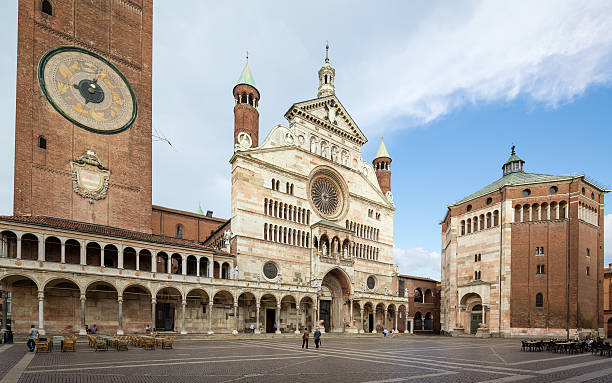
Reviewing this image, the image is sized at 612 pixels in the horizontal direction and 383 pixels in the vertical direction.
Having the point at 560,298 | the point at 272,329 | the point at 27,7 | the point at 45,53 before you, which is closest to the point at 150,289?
the point at 272,329

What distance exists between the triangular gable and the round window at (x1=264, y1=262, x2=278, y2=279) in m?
18.3

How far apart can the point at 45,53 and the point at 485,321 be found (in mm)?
53398

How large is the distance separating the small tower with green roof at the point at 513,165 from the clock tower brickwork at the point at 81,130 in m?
47.6

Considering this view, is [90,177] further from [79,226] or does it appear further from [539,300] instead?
[539,300]

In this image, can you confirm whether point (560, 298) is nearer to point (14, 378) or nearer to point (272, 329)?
point (272, 329)

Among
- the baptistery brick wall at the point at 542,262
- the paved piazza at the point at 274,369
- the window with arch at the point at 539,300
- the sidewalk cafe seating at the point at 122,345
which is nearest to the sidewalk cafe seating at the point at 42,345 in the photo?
the paved piazza at the point at 274,369

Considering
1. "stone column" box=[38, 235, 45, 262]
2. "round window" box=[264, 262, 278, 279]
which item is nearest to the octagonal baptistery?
"round window" box=[264, 262, 278, 279]

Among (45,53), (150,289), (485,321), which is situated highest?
(45,53)

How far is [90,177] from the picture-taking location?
3419 centimetres

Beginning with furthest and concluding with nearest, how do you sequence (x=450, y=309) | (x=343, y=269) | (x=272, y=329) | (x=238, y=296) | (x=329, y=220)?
(x=450, y=309)
(x=329, y=220)
(x=343, y=269)
(x=272, y=329)
(x=238, y=296)

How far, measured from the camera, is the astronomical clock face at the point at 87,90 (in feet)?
111

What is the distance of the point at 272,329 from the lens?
40.0m

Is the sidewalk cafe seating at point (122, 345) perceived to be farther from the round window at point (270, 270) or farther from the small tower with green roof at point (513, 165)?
the small tower with green roof at point (513, 165)

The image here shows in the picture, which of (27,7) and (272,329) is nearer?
(27,7)
